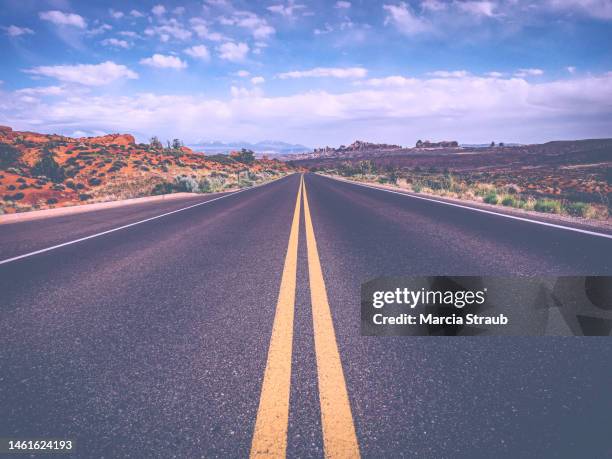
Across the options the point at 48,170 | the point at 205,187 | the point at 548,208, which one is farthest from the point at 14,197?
the point at 548,208

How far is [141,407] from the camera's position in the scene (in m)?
1.83

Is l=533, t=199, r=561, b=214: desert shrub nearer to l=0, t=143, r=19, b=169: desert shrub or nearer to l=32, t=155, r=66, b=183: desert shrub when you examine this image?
l=32, t=155, r=66, b=183: desert shrub

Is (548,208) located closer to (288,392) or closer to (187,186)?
(288,392)

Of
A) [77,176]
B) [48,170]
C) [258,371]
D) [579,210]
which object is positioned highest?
[48,170]

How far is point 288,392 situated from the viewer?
189cm

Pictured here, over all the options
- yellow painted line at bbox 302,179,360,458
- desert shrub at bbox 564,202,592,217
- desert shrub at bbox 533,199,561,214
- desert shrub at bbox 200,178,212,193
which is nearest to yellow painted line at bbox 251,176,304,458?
yellow painted line at bbox 302,179,360,458

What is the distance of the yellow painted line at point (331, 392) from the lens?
1.53 meters

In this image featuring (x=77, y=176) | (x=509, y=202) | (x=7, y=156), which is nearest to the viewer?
(x=509, y=202)

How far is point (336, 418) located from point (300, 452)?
0.27 metres

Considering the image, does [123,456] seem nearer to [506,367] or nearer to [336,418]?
[336,418]

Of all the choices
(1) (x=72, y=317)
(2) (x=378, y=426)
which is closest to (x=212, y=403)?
(2) (x=378, y=426)

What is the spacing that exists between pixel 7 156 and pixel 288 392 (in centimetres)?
4950

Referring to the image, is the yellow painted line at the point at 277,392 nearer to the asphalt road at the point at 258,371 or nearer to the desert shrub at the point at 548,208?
the asphalt road at the point at 258,371

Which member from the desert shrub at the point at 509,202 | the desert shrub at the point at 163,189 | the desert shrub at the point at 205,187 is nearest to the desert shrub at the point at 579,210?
the desert shrub at the point at 509,202
